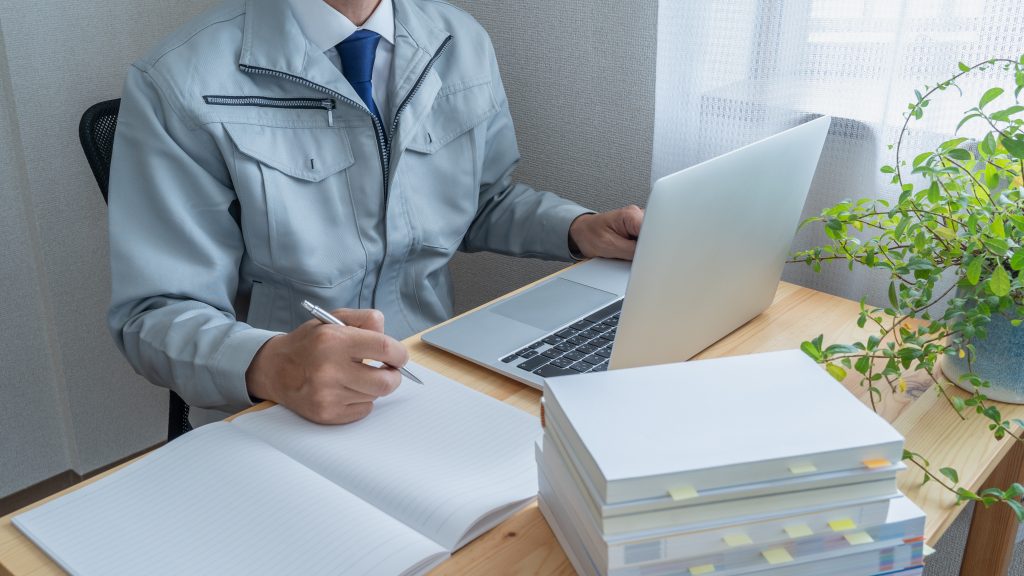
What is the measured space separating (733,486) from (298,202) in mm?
764

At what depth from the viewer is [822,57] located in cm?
122

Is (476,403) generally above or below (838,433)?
below

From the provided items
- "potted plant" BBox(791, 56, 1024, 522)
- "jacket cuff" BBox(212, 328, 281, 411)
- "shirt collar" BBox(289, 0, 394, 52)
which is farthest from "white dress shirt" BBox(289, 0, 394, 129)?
"potted plant" BBox(791, 56, 1024, 522)

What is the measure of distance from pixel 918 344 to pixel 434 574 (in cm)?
49

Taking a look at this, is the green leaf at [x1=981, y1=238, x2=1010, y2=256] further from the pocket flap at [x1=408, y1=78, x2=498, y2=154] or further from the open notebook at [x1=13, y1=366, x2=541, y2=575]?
the pocket flap at [x1=408, y1=78, x2=498, y2=154]

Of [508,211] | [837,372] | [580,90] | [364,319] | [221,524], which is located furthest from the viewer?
[580,90]

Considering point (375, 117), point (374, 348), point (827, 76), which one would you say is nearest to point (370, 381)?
point (374, 348)

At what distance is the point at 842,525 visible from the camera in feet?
1.89

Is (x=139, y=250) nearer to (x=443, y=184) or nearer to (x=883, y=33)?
(x=443, y=184)

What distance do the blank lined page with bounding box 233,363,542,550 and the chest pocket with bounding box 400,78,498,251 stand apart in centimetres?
44

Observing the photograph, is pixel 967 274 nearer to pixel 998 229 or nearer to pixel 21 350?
pixel 998 229

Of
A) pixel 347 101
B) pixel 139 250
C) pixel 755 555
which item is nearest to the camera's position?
pixel 755 555

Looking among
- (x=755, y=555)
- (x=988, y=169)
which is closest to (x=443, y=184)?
(x=988, y=169)

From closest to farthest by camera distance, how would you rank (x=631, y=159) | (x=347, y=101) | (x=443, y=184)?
1. (x=347, y=101)
2. (x=443, y=184)
3. (x=631, y=159)
